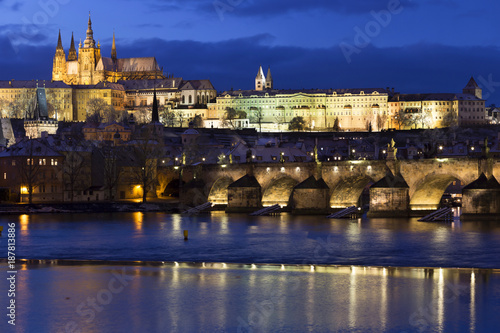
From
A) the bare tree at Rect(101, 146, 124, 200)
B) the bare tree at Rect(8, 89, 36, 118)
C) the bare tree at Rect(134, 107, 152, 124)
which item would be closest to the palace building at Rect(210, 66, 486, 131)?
the bare tree at Rect(134, 107, 152, 124)

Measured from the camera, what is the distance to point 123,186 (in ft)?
266

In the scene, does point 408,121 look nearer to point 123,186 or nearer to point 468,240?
point 123,186

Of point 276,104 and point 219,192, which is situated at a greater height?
point 276,104

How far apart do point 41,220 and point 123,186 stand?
20.6 m

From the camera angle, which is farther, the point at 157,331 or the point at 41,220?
the point at 41,220

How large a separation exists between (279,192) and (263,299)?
4608 cm

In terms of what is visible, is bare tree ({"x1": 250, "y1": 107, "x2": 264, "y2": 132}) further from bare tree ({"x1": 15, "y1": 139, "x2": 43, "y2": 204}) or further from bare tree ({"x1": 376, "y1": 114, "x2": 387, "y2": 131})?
bare tree ({"x1": 15, "y1": 139, "x2": 43, "y2": 204})

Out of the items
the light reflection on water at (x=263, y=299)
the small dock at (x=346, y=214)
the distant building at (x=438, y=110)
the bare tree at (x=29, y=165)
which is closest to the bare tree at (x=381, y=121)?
the distant building at (x=438, y=110)

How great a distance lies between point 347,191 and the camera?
67.9 metres

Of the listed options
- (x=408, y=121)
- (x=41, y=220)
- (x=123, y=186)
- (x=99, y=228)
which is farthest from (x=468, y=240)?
(x=408, y=121)

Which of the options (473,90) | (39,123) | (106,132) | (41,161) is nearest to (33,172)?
(41,161)

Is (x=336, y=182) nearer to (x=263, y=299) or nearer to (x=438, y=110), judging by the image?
(x=263, y=299)

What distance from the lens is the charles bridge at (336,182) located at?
59250 mm

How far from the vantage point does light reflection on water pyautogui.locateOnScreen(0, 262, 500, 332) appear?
75.7 feet
